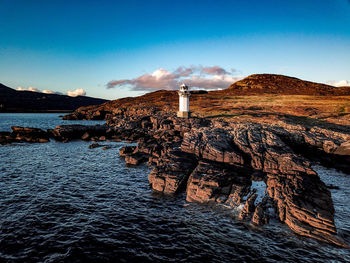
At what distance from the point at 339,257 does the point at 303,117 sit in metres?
60.8

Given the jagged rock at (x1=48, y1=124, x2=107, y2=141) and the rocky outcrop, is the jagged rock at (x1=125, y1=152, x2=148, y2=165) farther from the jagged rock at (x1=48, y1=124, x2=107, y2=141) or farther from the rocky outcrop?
the rocky outcrop

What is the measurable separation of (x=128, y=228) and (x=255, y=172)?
19.2 meters

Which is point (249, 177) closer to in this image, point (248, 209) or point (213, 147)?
point (213, 147)

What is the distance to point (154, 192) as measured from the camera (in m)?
23.9

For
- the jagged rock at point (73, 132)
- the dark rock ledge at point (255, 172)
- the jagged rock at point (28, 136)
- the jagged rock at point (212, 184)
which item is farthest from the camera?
the jagged rock at point (73, 132)

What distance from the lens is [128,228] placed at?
55.8ft

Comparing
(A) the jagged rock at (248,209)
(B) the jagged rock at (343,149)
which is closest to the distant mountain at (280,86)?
(B) the jagged rock at (343,149)

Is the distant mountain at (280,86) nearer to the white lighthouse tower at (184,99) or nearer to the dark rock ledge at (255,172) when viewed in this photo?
the white lighthouse tower at (184,99)

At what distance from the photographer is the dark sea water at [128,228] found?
547 inches

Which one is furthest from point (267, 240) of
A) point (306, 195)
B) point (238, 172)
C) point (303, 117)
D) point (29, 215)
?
point (303, 117)

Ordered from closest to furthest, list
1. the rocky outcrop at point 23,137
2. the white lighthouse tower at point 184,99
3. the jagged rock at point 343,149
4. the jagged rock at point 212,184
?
the jagged rock at point 212,184 < the jagged rock at point 343,149 < the rocky outcrop at point 23,137 < the white lighthouse tower at point 184,99

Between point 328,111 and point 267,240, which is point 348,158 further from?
point 328,111

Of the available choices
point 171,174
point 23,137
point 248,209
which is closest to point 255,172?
point 248,209

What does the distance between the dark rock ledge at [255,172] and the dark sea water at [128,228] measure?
124 centimetres
